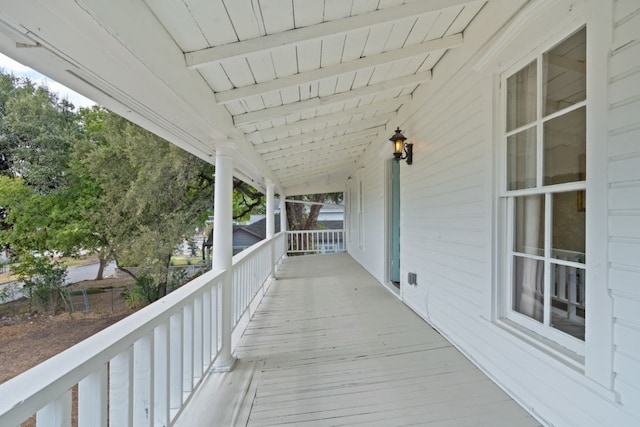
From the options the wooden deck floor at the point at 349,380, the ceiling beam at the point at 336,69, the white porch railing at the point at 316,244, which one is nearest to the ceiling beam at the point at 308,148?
the ceiling beam at the point at 336,69

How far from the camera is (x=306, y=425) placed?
1725 mm

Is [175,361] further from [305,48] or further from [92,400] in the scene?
[305,48]

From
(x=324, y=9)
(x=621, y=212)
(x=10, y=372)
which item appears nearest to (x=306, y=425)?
(x=621, y=212)

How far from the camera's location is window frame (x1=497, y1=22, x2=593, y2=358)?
5.08 feet

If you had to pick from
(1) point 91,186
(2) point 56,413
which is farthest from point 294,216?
(2) point 56,413

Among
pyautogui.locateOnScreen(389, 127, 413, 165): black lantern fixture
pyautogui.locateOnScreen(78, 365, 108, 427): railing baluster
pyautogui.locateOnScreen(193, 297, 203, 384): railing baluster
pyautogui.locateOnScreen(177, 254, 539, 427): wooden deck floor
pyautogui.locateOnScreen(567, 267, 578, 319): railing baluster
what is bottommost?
pyautogui.locateOnScreen(177, 254, 539, 427): wooden deck floor

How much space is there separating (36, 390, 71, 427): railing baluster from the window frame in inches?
87.0

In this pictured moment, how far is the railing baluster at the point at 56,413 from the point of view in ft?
2.69

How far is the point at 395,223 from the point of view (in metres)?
5.13

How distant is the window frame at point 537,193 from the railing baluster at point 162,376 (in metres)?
2.20

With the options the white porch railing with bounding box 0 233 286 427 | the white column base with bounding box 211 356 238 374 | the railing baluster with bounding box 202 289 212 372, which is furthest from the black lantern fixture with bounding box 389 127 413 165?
the white column base with bounding box 211 356 238 374

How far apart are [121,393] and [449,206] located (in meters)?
2.79

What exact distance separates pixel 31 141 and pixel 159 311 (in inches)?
437

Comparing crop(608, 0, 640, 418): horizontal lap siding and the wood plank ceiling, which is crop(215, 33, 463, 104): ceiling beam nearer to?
the wood plank ceiling
